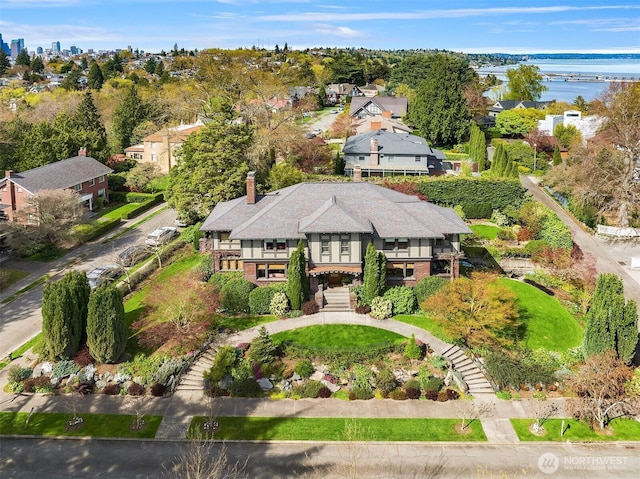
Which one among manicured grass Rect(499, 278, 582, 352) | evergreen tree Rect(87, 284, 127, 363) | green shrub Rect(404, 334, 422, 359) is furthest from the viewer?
manicured grass Rect(499, 278, 582, 352)

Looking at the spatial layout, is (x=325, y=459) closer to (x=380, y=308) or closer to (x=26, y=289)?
(x=380, y=308)

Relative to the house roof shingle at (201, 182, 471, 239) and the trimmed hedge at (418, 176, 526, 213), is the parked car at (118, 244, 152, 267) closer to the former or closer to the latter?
the house roof shingle at (201, 182, 471, 239)

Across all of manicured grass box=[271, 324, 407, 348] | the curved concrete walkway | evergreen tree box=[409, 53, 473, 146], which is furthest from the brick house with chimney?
evergreen tree box=[409, 53, 473, 146]

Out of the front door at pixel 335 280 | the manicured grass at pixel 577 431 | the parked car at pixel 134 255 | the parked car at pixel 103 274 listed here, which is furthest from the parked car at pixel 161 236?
the manicured grass at pixel 577 431

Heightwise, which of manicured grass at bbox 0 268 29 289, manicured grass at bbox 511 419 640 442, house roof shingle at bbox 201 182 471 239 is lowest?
manicured grass at bbox 511 419 640 442

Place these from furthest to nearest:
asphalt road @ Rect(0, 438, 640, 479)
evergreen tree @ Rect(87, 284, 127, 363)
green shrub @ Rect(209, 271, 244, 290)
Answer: green shrub @ Rect(209, 271, 244, 290), evergreen tree @ Rect(87, 284, 127, 363), asphalt road @ Rect(0, 438, 640, 479)

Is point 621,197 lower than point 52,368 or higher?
higher

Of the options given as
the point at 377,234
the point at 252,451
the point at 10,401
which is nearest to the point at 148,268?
the point at 10,401

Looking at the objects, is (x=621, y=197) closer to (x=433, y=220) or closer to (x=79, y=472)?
(x=433, y=220)
